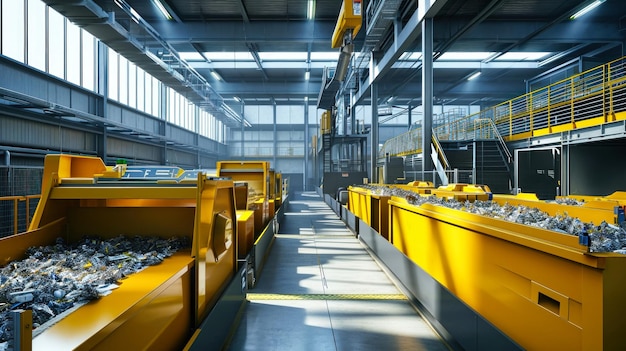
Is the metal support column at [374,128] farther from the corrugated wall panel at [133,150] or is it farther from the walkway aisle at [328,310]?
the walkway aisle at [328,310]

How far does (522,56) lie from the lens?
21.2 metres

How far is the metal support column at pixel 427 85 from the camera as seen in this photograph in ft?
37.8

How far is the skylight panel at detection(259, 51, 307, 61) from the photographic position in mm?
21458

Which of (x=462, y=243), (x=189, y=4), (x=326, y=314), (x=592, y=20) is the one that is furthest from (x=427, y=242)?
(x=592, y=20)

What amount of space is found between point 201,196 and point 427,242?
2.95 meters

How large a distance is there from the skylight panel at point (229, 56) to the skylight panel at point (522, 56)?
1467 centimetres

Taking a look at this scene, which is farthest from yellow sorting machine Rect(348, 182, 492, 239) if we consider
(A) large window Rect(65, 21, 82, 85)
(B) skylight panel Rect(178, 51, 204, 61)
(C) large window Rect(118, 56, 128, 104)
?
(B) skylight panel Rect(178, 51, 204, 61)

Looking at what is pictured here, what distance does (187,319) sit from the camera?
279cm

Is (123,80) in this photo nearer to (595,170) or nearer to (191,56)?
(191,56)

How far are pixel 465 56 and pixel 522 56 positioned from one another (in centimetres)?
346

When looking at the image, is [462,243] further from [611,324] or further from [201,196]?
[201,196]

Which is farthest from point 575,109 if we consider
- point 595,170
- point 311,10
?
point 311,10

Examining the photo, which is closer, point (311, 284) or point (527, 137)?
point (311, 284)

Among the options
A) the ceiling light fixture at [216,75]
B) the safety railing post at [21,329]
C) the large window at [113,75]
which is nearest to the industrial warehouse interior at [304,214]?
the safety railing post at [21,329]
